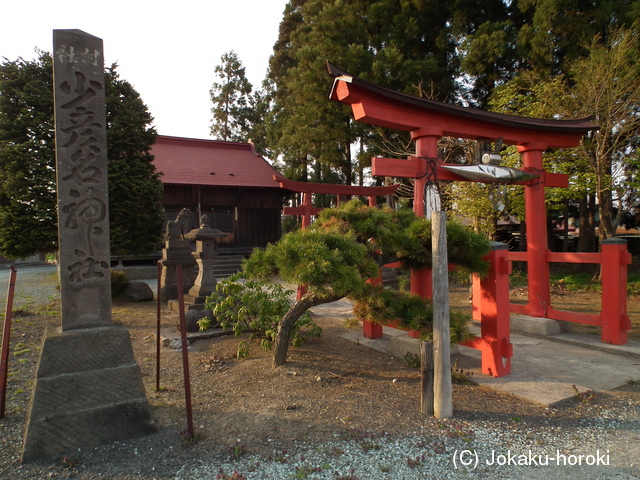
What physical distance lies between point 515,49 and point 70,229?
1517 cm

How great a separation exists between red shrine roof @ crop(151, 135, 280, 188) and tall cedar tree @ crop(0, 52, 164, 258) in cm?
679

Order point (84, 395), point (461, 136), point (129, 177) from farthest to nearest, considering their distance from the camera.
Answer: point (129, 177) < point (461, 136) < point (84, 395)

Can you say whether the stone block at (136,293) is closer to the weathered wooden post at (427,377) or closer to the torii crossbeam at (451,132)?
the torii crossbeam at (451,132)

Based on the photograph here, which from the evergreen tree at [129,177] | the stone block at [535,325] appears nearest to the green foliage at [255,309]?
the stone block at [535,325]

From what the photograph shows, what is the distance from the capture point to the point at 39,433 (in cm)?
288

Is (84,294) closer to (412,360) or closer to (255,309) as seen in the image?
(255,309)

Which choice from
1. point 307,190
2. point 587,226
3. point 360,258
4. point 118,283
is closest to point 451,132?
point 360,258

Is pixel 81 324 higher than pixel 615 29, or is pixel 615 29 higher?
pixel 615 29

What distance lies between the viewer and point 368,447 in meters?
2.96

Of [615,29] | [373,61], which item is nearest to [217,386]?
[373,61]

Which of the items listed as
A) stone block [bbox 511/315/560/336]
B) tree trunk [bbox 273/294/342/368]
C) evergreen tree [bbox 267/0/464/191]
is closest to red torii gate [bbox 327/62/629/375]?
stone block [bbox 511/315/560/336]

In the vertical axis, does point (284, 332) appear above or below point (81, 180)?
below

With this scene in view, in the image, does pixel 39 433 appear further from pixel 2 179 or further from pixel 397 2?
pixel 397 2

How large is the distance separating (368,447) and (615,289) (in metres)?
4.90
